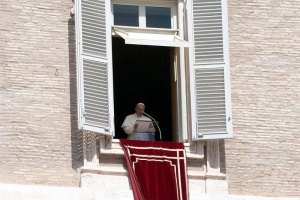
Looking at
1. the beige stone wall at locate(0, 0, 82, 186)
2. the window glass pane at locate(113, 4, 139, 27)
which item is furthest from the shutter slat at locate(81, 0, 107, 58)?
the window glass pane at locate(113, 4, 139, 27)

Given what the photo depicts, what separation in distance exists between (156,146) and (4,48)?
7.93ft

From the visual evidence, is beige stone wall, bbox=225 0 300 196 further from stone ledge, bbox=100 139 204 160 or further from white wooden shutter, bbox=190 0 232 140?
stone ledge, bbox=100 139 204 160

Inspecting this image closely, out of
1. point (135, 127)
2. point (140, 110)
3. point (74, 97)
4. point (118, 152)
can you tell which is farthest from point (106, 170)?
point (140, 110)

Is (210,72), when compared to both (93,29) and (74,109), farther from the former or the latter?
(74,109)

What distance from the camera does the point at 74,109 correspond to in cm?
2866

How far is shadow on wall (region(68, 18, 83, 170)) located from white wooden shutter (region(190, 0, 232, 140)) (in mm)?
1583

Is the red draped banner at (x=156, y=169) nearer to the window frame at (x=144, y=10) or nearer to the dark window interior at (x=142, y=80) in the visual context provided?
the window frame at (x=144, y=10)

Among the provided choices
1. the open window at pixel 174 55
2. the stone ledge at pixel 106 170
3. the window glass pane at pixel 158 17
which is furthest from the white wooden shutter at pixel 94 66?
the window glass pane at pixel 158 17

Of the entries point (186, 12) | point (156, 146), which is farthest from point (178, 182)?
point (186, 12)

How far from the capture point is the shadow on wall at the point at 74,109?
93.4ft

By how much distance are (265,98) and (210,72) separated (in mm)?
882

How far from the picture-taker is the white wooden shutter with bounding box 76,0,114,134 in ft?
93.5

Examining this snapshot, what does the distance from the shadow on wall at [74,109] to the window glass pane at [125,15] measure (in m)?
0.73

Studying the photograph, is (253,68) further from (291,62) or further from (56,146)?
(56,146)
